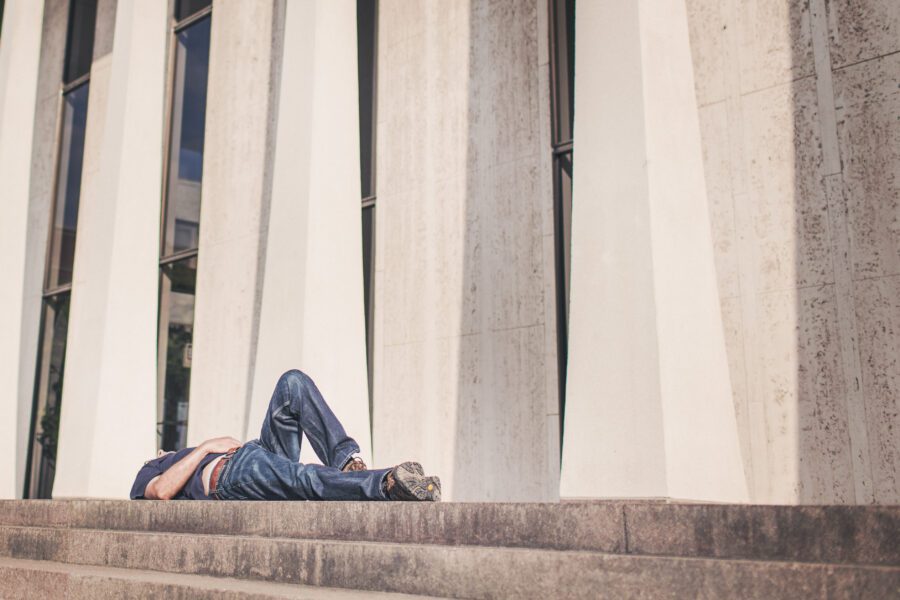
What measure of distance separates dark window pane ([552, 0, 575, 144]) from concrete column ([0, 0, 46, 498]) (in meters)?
10.1

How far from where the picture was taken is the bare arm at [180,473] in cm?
759

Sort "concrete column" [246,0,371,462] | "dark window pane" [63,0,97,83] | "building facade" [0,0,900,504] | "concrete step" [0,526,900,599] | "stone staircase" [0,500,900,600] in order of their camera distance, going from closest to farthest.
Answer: "concrete step" [0,526,900,599] → "stone staircase" [0,500,900,600] → "building facade" [0,0,900,504] → "concrete column" [246,0,371,462] → "dark window pane" [63,0,97,83]

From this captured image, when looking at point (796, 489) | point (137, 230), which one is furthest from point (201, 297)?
point (796, 489)

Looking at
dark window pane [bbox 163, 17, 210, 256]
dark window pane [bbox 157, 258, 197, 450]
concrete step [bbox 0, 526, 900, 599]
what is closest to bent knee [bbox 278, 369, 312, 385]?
concrete step [bbox 0, 526, 900, 599]

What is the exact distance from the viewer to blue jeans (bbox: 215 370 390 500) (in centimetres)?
628

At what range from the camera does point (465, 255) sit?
10.1 m

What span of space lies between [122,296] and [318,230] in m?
3.98

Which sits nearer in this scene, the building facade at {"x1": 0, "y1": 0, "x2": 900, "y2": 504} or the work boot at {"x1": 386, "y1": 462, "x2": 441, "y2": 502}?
the work boot at {"x1": 386, "y1": 462, "x2": 441, "y2": 502}

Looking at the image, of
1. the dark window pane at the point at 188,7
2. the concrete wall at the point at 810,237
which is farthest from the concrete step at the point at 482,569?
the dark window pane at the point at 188,7

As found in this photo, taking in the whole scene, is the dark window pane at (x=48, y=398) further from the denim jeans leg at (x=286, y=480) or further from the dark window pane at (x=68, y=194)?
the denim jeans leg at (x=286, y=480)

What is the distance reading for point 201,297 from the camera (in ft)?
43.8

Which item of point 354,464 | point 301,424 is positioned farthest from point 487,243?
point 354,464

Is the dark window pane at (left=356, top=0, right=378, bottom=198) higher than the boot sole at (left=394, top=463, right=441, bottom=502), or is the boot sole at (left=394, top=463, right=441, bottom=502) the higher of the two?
the dark window pane at (left=356, top=0, right=378, bottom=198)

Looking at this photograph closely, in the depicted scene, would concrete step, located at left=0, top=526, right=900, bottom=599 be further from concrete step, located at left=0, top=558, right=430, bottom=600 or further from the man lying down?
the man lying down
